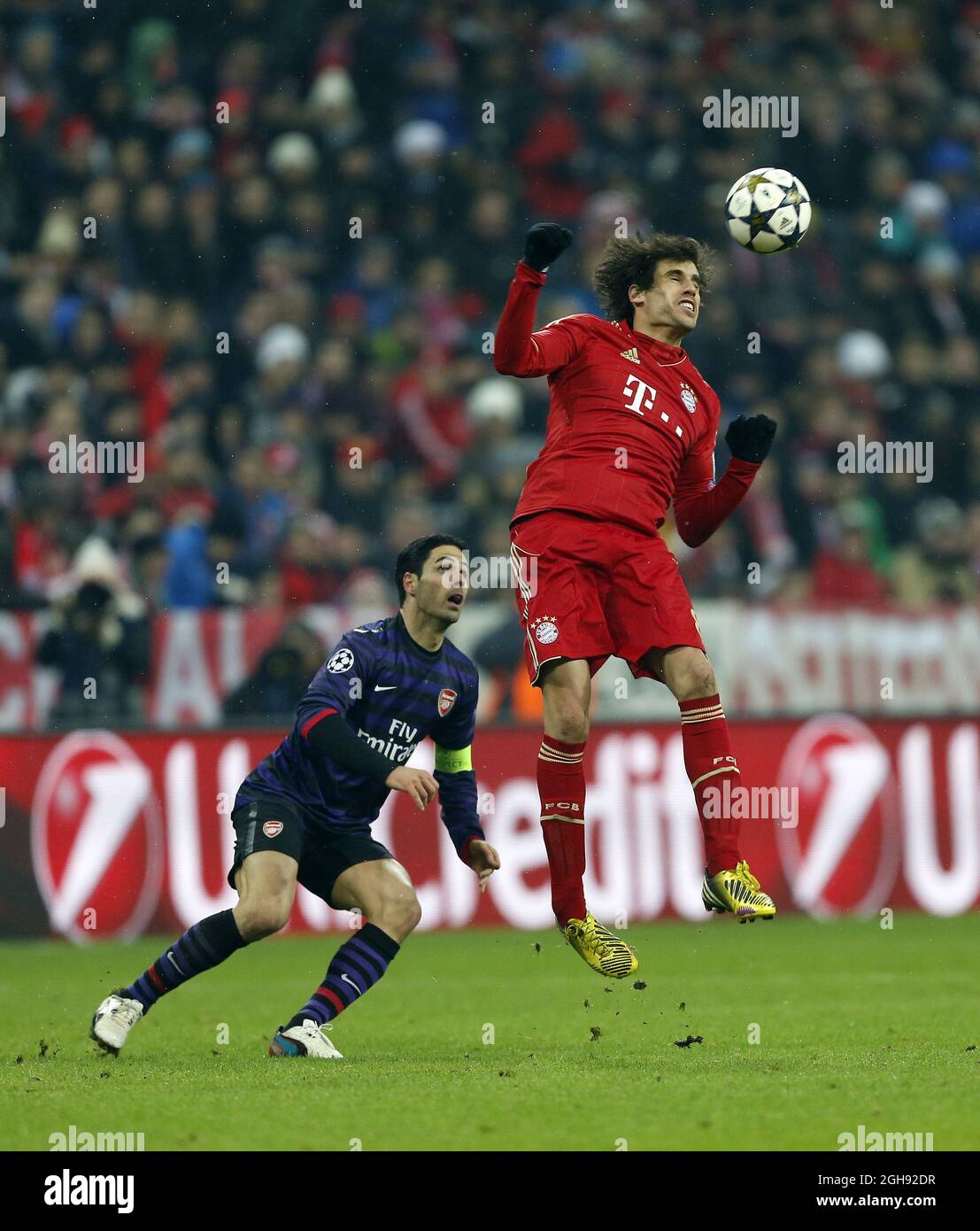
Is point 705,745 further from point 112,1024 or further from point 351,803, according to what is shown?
point 112,1024

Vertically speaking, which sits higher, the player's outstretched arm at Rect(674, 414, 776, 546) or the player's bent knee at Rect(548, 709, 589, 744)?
the player's outstretched arm at Rect(674, 414, 776, 546)

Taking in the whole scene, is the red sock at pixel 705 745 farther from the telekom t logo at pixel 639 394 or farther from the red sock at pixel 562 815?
the telekom t logo at pixel 639 394

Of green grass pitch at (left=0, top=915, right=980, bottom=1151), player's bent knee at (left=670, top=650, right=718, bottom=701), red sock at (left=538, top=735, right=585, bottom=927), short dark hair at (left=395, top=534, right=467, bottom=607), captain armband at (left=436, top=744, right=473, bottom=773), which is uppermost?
short dark hair at (left=395, top=534, right=467, bottom=607)

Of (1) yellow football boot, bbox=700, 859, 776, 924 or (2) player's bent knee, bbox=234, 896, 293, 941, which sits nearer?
(1) yellow football boot, bbox=700, 859, 776, 924

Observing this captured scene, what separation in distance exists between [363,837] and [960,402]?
10.5 m

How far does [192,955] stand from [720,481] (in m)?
2.82

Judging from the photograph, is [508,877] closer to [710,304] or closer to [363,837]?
[363,837]

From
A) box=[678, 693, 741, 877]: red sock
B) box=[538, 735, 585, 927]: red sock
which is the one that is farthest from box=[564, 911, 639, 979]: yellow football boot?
box=[678, 693, 741, 877]: red sock

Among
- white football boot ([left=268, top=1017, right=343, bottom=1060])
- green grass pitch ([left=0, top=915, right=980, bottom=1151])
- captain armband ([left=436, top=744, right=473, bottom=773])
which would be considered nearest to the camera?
green grass pitch ([left=0, top=915, right=980, bottom=1151])

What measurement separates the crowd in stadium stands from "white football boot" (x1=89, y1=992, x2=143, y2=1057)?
5.70 metres

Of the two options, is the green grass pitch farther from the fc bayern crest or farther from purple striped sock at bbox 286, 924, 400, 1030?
the fc bayern crest

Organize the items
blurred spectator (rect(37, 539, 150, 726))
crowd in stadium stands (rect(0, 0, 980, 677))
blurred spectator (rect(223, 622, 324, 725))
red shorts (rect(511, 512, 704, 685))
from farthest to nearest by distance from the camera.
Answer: crowd in stadium stands (rect(0, 0, 980, 677)) → blurred spectator (rect(223, 622, 324, 725)) → blurred spectator (rect(37, 539, 150, 726)) → red shorts (rect(511, 512, 704, 685))

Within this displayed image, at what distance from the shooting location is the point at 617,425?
26.5ft

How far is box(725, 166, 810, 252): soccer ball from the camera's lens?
8.26 metres
